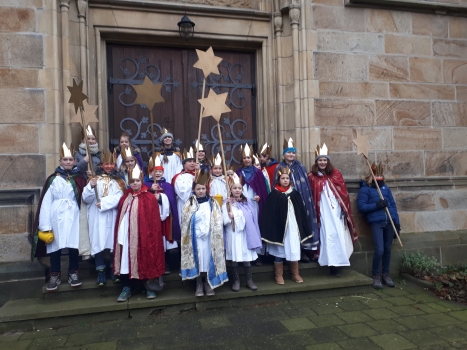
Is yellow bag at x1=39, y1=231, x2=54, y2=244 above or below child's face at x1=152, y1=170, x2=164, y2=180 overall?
below

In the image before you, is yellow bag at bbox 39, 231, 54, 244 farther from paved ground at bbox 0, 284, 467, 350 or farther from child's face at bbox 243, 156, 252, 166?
child's face at bbox 243, 156, 252, 166

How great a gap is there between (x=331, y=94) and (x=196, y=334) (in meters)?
4.49

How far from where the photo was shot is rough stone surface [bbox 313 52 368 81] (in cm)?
638

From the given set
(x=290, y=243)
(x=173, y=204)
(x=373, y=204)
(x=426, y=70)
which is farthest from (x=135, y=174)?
(x=426, y=70)

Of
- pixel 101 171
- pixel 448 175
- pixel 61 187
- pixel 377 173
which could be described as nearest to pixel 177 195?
pixel 101 171

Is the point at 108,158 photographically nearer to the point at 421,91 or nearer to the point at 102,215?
the point at 102,215

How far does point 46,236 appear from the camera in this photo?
449 cm

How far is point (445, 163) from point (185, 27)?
5.27 m

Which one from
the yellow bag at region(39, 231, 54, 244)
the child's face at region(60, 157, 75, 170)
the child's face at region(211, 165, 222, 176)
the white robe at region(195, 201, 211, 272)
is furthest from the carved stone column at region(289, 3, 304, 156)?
the yellow bag at region(39, 231, 54, 244)

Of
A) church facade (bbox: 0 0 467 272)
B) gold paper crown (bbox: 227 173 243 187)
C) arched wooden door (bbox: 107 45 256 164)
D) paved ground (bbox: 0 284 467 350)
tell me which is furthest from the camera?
arched wooden door (bbox: 107 45 256 164)

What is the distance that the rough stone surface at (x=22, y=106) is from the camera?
522 cm

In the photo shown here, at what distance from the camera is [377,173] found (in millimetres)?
5895

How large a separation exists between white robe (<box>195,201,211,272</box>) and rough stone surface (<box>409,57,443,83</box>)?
473 cm

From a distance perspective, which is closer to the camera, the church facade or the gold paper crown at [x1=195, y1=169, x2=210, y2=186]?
the gold paper crown at [x1=195, y1=169, x2=210, y2=186]
